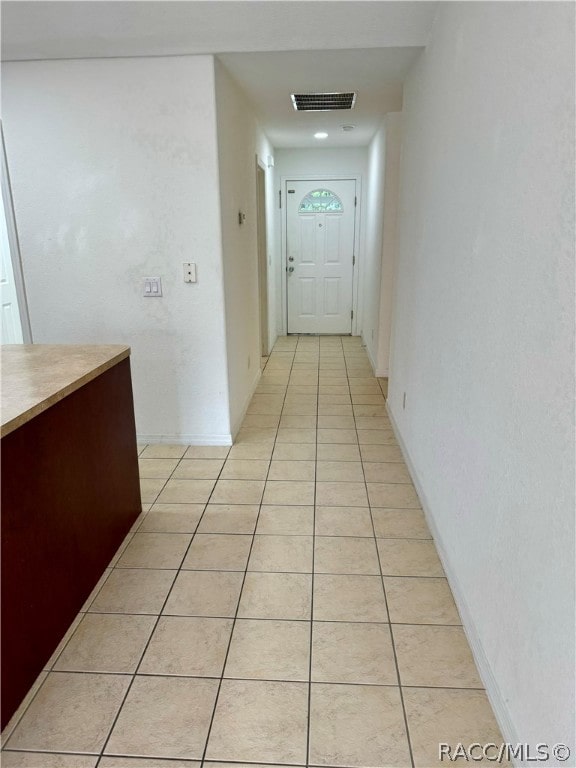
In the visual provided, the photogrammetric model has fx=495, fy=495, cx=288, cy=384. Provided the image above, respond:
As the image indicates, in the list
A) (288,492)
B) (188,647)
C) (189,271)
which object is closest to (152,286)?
(189,271)

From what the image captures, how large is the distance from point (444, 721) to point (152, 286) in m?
2.65

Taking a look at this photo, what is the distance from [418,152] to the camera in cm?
277

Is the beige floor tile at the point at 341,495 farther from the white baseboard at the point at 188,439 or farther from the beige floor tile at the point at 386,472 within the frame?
the white baseboard at the point at 188,439

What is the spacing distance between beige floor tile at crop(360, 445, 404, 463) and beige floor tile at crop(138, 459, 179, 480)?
Answer: 47.6 inches

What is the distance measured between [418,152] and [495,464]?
2000 millimetres

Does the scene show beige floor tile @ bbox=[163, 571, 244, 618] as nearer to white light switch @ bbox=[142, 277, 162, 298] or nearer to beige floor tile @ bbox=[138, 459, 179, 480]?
beige floor tile @ bbox=[138, 459, 179, 480]

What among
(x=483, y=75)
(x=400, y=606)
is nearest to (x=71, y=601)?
(x=400, y=606)

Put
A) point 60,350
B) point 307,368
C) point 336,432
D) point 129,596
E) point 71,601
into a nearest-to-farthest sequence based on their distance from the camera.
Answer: point 71,601 < point 129,596 < point 60,350 < point 336,432 < point 307,368

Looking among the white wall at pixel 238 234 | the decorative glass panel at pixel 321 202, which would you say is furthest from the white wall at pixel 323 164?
the white wall at pixel 238 234

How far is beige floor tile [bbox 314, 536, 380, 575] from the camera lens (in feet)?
6.93

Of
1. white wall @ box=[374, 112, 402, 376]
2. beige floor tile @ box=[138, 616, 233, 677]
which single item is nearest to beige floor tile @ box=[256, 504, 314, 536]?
beige floor tile @ box=[138, 616, 233, 677]

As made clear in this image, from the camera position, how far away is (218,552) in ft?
7.34

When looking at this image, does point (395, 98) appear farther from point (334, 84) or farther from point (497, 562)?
point (497, 562)

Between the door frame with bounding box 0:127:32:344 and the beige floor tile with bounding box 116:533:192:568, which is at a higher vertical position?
the door frame with bounding box 0:127:32:344
